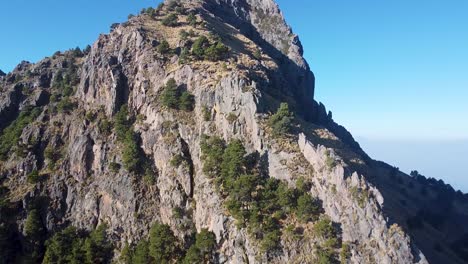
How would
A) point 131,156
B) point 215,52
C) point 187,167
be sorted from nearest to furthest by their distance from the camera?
point 187,167 → point 131,156 → point 215,52

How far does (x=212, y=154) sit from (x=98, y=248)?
97.0 feet

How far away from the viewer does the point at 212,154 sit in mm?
72812

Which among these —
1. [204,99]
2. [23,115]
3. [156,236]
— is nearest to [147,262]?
[156,236]

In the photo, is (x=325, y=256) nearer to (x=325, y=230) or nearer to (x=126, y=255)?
(x=325, y=230)

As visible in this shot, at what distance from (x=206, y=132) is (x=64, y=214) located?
3697 cm

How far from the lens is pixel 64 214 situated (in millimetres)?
80375

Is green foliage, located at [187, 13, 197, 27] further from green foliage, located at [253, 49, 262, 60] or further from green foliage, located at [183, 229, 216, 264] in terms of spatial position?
green foliage, located at [183, 229, 216, 264]

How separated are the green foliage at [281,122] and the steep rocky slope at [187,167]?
3.38 ft

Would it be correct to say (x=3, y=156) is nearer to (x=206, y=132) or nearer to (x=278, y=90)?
(x=206, y=132)

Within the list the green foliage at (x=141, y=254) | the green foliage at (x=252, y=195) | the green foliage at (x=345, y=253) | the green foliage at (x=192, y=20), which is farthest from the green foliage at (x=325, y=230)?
the green foliage at (x=192, y=20)

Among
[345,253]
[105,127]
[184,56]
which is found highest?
[184,56]

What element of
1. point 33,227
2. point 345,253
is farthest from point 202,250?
point 33,227

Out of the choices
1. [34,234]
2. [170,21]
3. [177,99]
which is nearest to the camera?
[34,234]

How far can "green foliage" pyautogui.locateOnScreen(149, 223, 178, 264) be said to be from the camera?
215 feet
